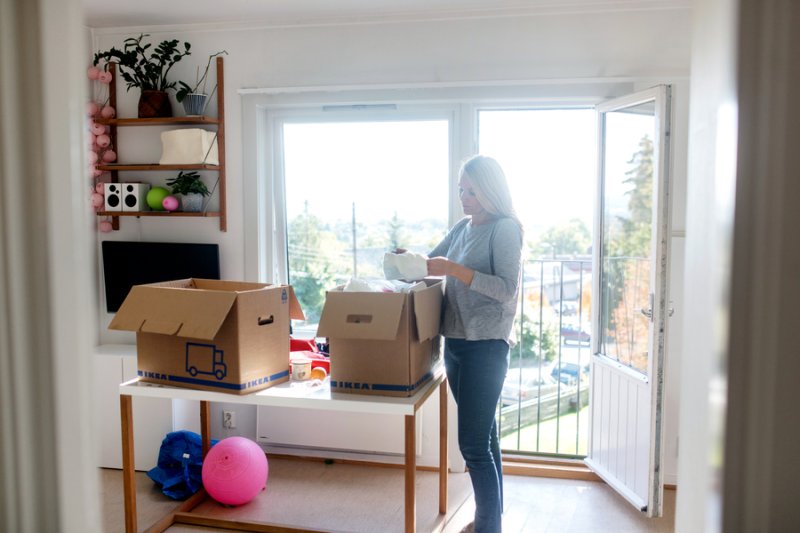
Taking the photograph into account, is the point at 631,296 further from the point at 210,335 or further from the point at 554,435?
the point at 210,335

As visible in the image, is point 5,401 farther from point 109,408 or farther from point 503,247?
point 109,408

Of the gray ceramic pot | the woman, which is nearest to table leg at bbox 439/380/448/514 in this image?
the woman

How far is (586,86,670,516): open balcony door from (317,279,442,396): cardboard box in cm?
108

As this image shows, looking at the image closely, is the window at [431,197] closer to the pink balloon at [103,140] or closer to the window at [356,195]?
the window at [356,195]

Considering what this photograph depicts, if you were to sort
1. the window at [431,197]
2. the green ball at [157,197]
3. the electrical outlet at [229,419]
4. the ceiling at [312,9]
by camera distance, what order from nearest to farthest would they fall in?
the ceiling at [312,9]
the window at [431,197]
the green ball at [157,197]
the electrical outlet at [229,419]

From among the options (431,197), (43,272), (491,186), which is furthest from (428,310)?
(43,272)

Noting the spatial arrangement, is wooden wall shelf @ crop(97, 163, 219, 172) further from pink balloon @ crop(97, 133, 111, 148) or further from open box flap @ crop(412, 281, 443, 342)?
open box flap @ crop(412, 281, 443, 342)

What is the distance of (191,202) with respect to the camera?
141 inches

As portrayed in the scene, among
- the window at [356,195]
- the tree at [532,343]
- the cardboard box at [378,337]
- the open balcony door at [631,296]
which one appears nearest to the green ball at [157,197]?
the window at [356,195]

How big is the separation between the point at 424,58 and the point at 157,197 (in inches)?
63.2

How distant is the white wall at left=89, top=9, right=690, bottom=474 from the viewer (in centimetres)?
323

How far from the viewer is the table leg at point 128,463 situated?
2.64 meters

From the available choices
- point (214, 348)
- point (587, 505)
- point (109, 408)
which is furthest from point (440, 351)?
point (109, 408)

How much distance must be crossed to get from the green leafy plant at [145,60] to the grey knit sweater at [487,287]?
81.3 inches
